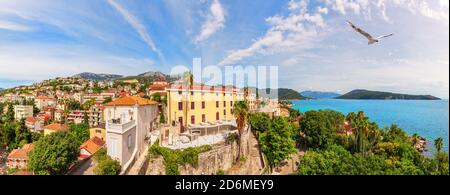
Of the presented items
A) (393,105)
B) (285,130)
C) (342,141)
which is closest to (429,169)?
(342,141)

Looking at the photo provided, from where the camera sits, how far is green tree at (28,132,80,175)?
3697mm

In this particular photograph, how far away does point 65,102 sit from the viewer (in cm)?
691

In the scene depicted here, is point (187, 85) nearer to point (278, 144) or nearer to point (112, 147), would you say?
point (112, 147)

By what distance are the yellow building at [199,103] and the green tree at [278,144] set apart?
72.6 inches

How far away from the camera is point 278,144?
5.14 meters

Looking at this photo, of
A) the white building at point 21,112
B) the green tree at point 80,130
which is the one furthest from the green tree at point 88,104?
the white building at point 21,112

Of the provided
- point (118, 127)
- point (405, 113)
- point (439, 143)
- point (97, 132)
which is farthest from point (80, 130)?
point (405, 113)

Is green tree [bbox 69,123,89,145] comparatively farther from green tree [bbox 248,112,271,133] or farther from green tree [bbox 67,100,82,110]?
green tree [bbox 248,112,271,133]

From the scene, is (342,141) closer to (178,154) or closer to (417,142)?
(417,142)

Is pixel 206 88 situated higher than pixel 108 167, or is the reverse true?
pixel 206 88

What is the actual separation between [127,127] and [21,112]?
15.5ft

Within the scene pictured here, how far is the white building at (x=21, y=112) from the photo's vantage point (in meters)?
5.93

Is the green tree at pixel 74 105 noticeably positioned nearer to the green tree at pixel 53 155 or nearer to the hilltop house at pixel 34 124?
the hilltop house at pixel 34 124
